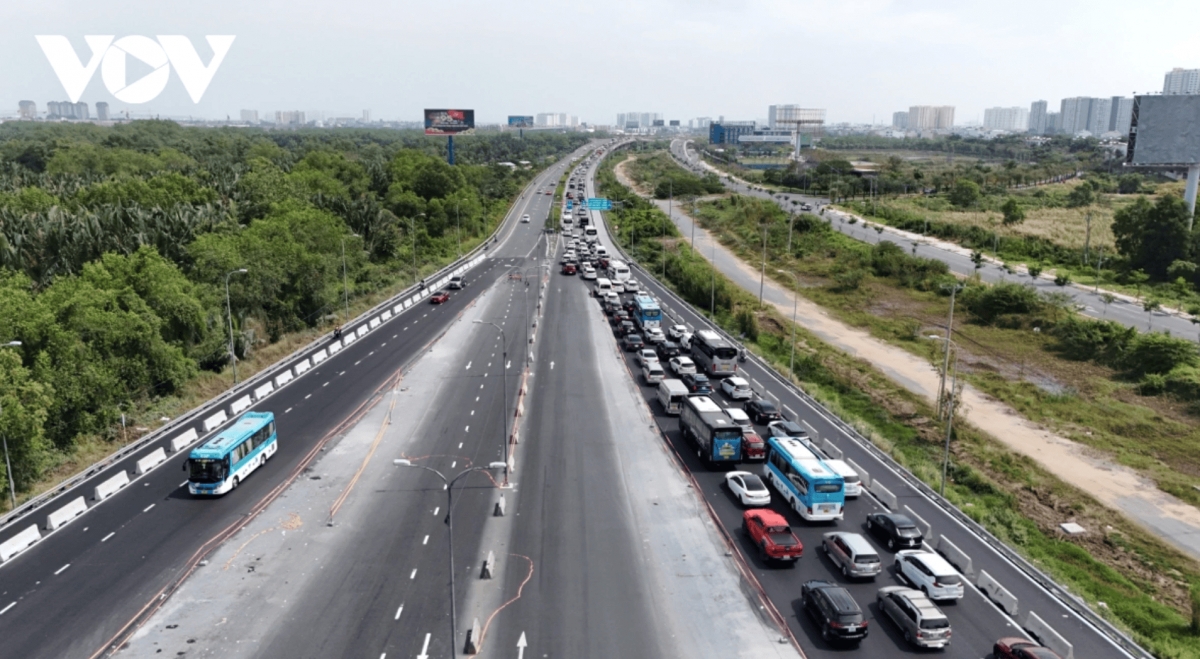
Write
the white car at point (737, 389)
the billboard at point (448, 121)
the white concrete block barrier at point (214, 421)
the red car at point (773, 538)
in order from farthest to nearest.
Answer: the billboard at point (448, 121) → the white car at point (737, 389) → the white concrete block barrier at point (214, 421) → the red car at point (773, 538)

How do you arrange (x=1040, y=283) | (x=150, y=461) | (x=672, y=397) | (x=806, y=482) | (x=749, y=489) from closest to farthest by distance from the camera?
(x=806, y=482) → (x=749, y=489) → (x=150, y=461) → (x=672, y=397) → (x=1040, y=283)

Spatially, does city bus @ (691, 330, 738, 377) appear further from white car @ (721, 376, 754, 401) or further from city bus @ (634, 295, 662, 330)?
city bus @ (634, 295, 662, 330)

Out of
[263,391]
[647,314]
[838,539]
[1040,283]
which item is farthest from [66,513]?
[1040,283]

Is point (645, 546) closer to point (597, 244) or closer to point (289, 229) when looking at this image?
point (289, 229)

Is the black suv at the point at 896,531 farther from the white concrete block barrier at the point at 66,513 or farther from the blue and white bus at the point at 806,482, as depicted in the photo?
the white concrete block barrier at the point at 66,513

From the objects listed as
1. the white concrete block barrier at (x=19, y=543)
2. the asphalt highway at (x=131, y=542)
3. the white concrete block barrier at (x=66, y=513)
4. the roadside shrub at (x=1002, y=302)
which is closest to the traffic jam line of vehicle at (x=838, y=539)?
the asphalt highway at (x=131, y=542)

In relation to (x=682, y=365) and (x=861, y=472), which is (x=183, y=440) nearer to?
(x=682, y=365)
